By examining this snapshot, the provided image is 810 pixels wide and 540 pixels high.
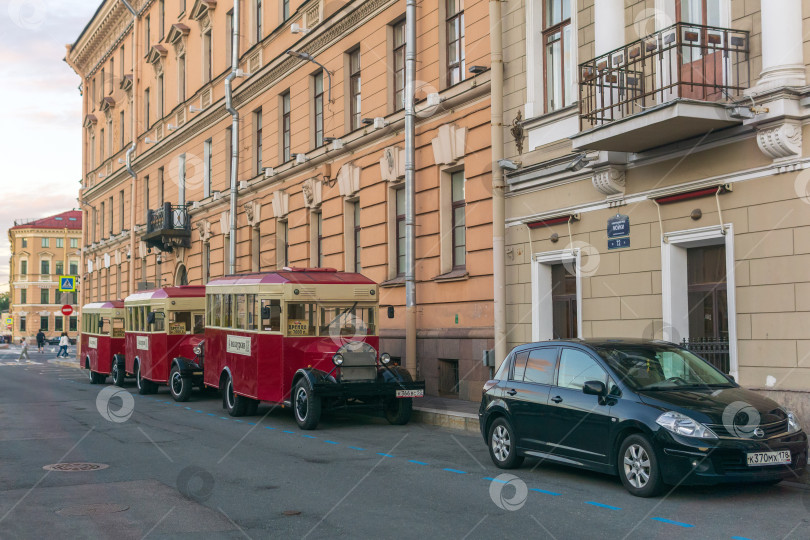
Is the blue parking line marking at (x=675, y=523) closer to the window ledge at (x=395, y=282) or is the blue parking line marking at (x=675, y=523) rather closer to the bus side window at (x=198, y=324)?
the window ledge at (x=395, y=282)

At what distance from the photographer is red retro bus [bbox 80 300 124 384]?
1102 inches

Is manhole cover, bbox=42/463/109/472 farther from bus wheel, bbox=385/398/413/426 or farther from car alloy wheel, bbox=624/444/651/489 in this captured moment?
car alloy wheel, bbox=624/444/651/489

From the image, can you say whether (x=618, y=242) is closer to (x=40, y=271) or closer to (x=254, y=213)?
(x=254, y=213)

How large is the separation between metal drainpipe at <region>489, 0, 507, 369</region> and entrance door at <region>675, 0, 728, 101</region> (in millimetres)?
4567

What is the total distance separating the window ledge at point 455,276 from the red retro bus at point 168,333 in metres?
6.29

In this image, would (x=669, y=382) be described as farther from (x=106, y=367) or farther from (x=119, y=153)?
(x=119, y=153)

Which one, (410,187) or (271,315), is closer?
(271,315)

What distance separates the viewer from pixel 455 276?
1941 cm

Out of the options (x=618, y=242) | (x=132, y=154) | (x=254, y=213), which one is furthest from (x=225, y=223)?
(x=618, y=242)

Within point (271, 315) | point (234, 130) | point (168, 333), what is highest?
point (234, 130)

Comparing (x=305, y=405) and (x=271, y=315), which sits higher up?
(x=271, y=315)

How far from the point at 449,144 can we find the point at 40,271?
346 ft

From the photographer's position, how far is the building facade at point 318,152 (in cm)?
1942

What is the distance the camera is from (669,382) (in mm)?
9680
